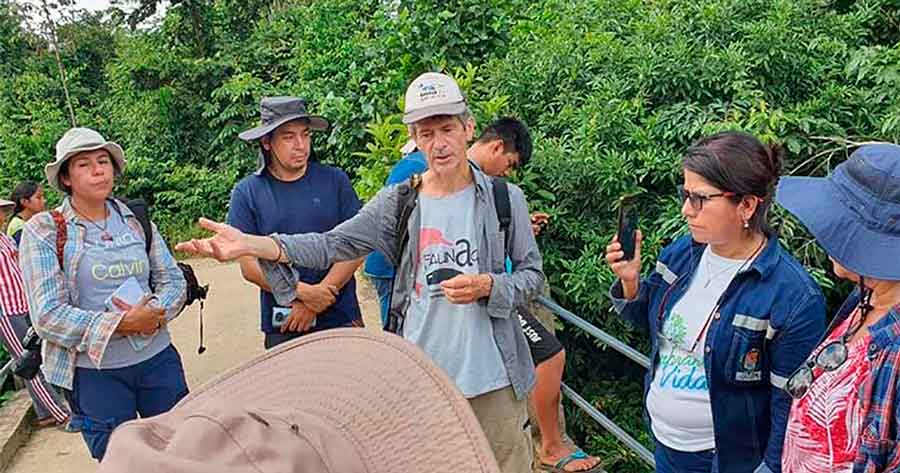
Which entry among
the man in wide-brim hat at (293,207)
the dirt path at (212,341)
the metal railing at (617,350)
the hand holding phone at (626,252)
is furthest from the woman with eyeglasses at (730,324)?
the dirt path at (212,341)

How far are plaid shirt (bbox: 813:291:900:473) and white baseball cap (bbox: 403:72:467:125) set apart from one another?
132 centimetres

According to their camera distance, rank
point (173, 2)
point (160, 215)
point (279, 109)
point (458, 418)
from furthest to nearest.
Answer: point (173, 2), point (160, 215), point (279, 109), point (458, 418)

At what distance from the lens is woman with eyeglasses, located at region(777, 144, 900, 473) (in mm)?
1308

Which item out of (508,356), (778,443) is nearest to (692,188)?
(778,443)

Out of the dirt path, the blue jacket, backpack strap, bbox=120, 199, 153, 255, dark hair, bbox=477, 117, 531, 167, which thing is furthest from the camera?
the dirt path

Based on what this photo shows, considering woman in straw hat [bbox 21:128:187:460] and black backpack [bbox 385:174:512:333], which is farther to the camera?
woman in straw hat [bbox 21:128:187:460]

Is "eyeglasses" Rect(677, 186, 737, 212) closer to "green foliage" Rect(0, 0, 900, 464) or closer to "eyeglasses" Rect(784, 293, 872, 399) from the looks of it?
"eyeglasses" Rect(784, 293, 872, 399)

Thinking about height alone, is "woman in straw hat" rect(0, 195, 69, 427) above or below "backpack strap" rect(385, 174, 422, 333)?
below

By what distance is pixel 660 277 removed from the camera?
2162 mm

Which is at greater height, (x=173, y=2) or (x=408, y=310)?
(x=173, y=2)

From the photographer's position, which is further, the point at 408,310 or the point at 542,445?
the point at 542,445

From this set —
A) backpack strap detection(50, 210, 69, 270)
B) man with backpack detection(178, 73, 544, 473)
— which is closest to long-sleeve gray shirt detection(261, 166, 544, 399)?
man with backpack detection(178, 73, 544, 473)

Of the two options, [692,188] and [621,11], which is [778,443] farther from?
[621,11]

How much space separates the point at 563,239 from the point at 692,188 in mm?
2109
